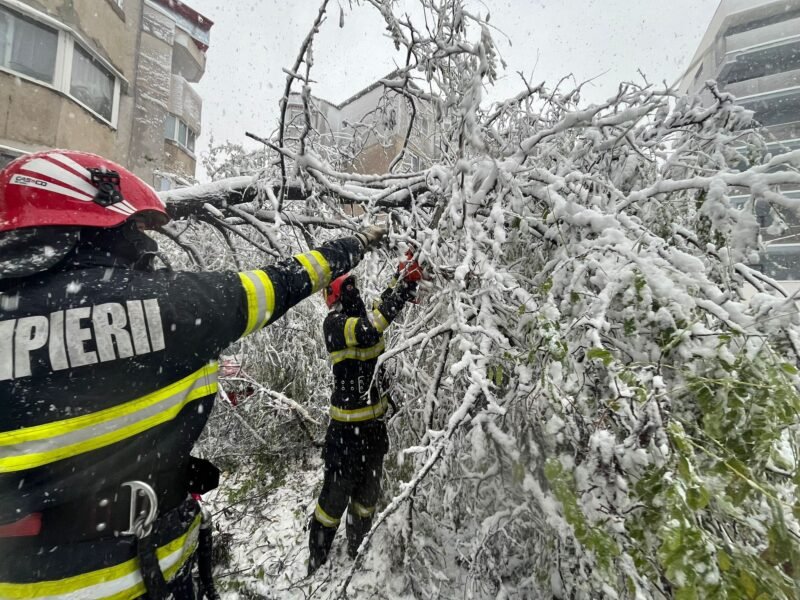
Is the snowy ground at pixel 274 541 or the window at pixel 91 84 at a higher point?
the window at pixel 91 84

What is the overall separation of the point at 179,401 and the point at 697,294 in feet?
5.56

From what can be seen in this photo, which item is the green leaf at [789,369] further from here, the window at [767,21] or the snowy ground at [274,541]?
the window at [767,21]

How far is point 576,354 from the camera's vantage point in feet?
3.98

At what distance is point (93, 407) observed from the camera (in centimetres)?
110

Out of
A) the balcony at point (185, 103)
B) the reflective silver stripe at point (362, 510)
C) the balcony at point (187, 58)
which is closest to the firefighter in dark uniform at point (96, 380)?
the reflective silver stripe at point (362, 510)

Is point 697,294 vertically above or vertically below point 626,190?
below

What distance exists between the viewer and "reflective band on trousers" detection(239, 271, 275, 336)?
1411 mm

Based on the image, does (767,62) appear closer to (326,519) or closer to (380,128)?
(380,128)

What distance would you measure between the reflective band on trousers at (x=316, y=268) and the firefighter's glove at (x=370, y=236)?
1.20ft

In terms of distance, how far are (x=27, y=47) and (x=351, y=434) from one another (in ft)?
31.7

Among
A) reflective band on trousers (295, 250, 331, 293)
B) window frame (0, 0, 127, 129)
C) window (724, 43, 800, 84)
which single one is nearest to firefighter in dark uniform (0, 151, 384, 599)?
reflective band on trousers (295, 250, 331, 293)

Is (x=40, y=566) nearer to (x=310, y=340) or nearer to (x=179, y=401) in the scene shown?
(x=179, y=401)

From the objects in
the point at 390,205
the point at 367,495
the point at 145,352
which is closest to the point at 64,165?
the point at 145,352

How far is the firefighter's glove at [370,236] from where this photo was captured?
207 centimetres
